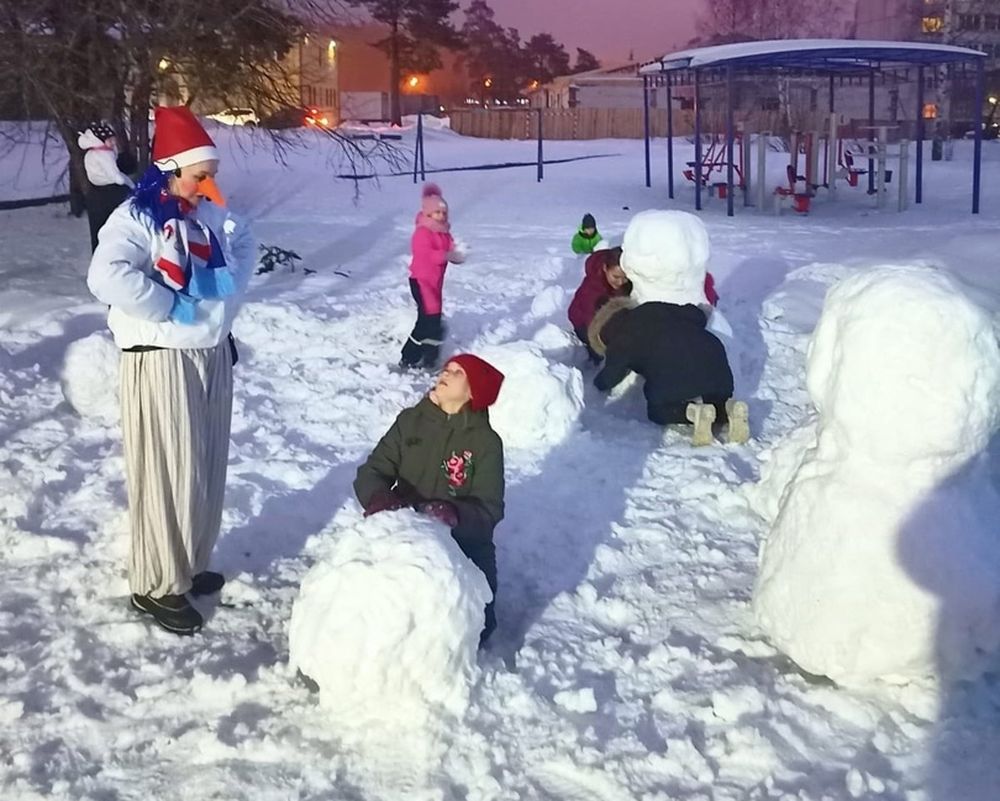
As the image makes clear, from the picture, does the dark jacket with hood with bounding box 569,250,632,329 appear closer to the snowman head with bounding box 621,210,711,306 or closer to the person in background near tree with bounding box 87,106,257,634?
the snowman head with bounding box 621,210,711,306

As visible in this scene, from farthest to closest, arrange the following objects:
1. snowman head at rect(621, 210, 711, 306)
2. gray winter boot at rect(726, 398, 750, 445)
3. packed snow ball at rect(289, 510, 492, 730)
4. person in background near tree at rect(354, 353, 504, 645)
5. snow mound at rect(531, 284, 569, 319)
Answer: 1. snow mound at rect(531, 284, 569, 319)
2. snowman head at rect(621, 210, 711, 306)
3. gray winter boot at rect(726, 398, 750, 445)
4. person in background near tree at rect(354, 353, 504, 645)
5. packed snow ball at rect(289, 510, 492, 730)

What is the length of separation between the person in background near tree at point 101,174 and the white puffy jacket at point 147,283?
605 centimetres

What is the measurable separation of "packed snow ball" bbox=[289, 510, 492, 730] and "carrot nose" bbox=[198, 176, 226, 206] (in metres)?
1.35

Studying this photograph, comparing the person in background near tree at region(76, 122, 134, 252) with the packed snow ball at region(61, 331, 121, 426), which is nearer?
the packed snow ball at region(61, 331, 121, 426)

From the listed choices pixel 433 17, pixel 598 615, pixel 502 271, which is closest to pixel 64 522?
pixel 598 615

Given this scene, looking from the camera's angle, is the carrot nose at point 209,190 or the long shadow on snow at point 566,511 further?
the long shadow on snow at point 566,511

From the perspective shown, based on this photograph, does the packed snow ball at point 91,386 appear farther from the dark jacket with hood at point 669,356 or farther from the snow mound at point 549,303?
the snow mound at point 549,303

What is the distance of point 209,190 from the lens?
398 cm

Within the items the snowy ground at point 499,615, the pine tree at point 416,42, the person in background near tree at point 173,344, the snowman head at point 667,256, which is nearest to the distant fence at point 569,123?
the pine tree at point 416,42

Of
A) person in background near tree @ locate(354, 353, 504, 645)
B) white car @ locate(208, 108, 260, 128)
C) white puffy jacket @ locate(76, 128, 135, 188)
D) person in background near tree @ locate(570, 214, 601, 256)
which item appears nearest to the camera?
person in background near tree @ locate(354, 353, 504, 645)

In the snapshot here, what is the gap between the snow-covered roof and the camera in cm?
1570

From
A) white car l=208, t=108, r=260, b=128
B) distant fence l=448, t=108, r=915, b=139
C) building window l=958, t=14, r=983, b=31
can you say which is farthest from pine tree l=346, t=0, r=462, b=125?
white car l=208, t=108, r=260, b=128

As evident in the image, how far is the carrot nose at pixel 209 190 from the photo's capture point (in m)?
3.95

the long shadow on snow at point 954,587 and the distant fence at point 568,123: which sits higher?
the distant fence at point 568,123
